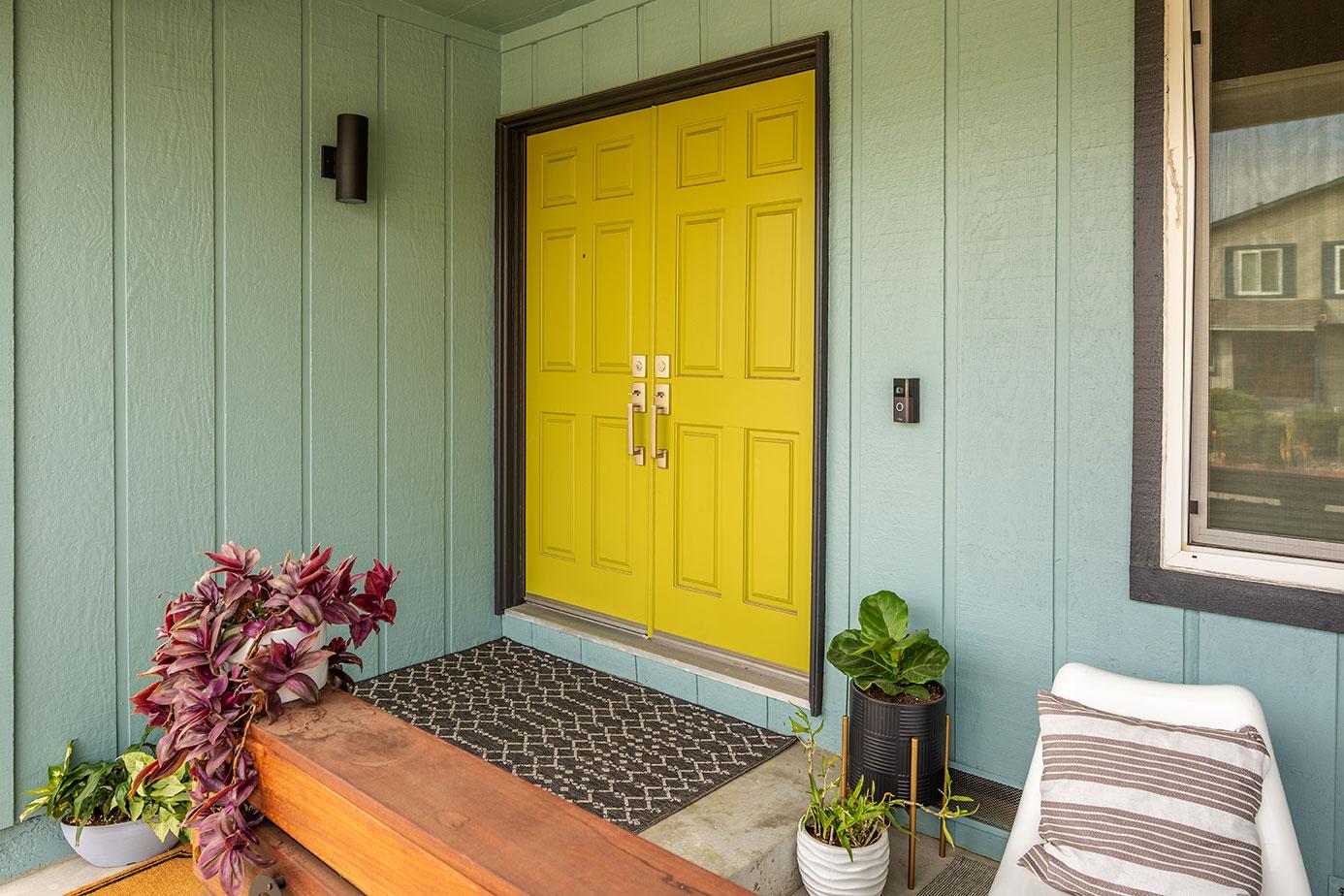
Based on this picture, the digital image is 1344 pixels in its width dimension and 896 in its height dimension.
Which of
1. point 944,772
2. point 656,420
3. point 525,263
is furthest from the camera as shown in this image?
point 525,263

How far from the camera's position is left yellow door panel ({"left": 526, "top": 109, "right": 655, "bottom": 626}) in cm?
340

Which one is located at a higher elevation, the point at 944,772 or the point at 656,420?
the point at 656,420

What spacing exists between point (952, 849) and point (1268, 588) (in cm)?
107

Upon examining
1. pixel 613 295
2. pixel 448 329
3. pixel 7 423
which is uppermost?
pixel 613 295

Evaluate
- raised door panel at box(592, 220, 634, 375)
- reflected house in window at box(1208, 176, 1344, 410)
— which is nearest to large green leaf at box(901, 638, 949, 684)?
reflected house in window at box(1208, 176, 1344, 410)

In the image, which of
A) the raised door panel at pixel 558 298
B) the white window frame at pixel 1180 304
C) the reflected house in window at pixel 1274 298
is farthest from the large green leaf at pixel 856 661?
the raised door panel at pixel 558 298

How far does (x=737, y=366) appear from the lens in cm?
308

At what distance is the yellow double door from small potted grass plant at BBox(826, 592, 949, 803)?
558mm

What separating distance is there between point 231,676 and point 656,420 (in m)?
2.24

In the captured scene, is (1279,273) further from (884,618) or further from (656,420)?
(656,420)

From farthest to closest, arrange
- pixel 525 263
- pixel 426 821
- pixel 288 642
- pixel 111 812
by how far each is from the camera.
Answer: pixel 525 263 < pixel 111 812 < pixel 288 642 < pixel 426 821

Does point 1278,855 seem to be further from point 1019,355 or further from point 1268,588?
point 1019,355

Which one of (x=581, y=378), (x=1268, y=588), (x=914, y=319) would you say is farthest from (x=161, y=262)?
(x=1268, y=588)

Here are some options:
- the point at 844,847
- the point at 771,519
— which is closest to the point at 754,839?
the point at 844,847
